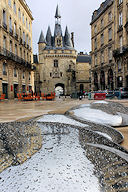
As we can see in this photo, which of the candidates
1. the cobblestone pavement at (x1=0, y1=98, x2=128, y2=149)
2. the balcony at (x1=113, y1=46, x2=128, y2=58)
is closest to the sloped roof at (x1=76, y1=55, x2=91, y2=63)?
the balcony at (x1=113, y1=46, x2=128, y2=58)

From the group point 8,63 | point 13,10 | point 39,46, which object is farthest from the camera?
point 39,46

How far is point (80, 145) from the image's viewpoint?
2.80 ft

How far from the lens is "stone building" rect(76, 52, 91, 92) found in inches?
1922

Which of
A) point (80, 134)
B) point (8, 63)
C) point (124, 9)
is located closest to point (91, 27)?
point (124, 9)

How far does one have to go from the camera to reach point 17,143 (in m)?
0.81

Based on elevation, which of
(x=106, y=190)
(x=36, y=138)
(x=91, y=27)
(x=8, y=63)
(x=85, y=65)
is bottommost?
(x=106, y=190)

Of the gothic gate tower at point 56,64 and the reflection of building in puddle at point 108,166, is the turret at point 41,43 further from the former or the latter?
the reflection of building in puddle at point 108,166

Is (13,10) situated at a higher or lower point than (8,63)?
higher

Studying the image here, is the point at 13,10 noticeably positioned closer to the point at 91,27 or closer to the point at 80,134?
the point at 91,27

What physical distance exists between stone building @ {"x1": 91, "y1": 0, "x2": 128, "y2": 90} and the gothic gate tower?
15076 millimetres

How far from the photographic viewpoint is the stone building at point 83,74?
4881 centimetres

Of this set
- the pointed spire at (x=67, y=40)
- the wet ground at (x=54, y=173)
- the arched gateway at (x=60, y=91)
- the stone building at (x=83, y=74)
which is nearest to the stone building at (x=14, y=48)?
the wet ground at (x=54, y=173)

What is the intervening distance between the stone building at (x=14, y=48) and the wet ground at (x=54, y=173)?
17.1m

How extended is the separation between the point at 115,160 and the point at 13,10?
79.2 ft
